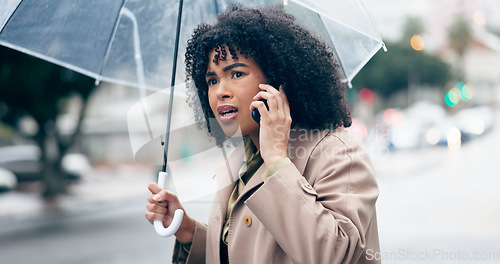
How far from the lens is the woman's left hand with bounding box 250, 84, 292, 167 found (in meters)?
1.61

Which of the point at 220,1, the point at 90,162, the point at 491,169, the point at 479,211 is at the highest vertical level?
the point at 90,162

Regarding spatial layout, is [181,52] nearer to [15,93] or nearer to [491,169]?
[15,93]

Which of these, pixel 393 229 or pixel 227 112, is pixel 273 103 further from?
pixel 393 229

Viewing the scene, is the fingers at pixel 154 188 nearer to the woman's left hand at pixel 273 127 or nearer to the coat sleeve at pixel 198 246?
the coat sleeve at pixel 198 246

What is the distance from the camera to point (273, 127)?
5.35ft

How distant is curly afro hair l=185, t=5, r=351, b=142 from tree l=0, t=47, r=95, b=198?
10.3m

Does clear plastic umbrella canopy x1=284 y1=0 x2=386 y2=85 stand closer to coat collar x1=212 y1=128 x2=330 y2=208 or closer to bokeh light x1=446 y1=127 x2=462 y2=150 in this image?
coat collar x1=212 y1=128 x2=330 y2=208

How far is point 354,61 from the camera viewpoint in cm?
230

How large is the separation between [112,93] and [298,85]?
3333 cm

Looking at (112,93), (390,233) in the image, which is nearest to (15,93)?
(390,233)

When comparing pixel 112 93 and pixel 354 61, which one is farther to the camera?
pixel 112 93

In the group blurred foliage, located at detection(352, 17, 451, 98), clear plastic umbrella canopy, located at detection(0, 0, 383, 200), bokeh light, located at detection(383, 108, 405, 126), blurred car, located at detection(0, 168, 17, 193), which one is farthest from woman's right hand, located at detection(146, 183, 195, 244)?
blurred foliage, located at detection(352, 17, 451, 98)

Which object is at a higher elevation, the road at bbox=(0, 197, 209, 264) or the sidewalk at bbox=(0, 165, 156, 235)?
the sidewalk at bbox=(0, 165, 156, 235)

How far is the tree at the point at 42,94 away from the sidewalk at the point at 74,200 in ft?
3.48
